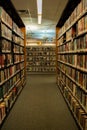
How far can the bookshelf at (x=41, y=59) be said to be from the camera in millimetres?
14055

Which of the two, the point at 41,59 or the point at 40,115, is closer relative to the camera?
the point at 40,115

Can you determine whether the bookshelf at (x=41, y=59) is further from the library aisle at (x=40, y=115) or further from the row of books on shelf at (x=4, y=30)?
the row of books on shelf at (x=4, y=30)

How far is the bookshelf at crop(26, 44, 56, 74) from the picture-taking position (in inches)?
553

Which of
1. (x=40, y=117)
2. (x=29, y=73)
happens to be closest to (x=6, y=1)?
(x=40, y=117)

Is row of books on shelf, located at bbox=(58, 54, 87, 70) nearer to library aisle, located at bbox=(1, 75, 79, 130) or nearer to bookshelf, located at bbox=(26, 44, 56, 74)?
library aisle, located at bbox=(1, 75, 79, 130)

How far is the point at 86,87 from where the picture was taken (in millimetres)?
3311

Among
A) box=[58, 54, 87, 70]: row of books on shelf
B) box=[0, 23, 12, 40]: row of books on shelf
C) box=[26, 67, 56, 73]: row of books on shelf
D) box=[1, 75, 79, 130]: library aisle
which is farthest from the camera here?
box=[26, 67, 56, 73]: row of books on shelf

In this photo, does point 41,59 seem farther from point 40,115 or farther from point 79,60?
point 79,60

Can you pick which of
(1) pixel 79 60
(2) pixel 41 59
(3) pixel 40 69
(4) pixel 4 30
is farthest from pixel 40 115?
(2) pixel 41 59

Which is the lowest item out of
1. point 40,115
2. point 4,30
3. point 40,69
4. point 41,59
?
point 40,115

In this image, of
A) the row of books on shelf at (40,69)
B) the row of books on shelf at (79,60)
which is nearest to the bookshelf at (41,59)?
the row of books on shelf at (40,69)

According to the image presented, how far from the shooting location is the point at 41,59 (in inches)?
555

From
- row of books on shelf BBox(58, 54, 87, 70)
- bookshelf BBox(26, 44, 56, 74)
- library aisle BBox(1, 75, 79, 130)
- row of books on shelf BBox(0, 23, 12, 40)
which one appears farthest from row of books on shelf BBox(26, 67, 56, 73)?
row of books on shelf BBox(0, 23, 12, 40)

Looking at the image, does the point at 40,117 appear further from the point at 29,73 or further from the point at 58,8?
the point at 29,73
